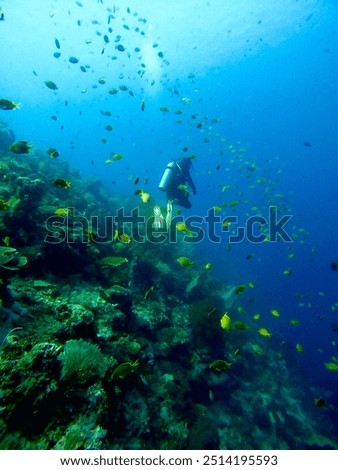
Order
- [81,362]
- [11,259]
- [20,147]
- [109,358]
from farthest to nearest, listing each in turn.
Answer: [20,147]
[11,259]
[109,358]
[81,362]

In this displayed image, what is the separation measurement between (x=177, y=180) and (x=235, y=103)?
13440 cm

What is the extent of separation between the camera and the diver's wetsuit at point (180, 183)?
38.4 ft

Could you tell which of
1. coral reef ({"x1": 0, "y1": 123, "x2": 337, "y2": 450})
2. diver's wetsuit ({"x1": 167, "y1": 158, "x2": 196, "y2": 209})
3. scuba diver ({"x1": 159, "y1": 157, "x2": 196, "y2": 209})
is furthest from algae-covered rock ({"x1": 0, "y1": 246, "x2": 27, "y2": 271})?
diver's wetsuit ({"x1": 167, "y1": 158, "x2": 196, "y2": 209})

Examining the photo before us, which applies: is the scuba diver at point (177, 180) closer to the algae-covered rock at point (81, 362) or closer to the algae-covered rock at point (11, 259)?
the algae-covered rock at point (11, 259)

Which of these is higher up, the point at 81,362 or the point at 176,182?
the point at 176,182

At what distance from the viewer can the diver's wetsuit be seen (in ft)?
38.4

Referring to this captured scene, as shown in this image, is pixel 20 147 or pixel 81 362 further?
pixel 20 147

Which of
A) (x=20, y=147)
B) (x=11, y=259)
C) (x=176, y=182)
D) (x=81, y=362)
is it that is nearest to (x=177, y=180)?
(x=176, y=182)

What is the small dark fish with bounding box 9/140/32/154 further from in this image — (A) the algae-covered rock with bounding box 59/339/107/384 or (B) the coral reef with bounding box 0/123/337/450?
(A) the algae-covered rock with bounding box 59/339/107/384

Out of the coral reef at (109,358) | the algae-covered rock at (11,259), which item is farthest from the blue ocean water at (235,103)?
the algae-covered rock at (11,259)

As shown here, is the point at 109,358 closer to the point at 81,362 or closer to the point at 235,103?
the point at 81,362

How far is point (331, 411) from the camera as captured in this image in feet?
48.0

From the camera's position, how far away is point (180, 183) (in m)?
11.8
